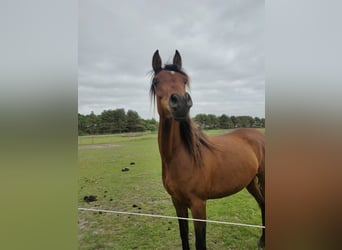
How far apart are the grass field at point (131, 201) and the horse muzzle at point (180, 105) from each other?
0.61ft

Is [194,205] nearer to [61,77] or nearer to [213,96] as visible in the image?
[213,96]

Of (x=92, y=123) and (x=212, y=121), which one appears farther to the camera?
(x=92, y=123)

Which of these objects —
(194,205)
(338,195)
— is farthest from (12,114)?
(338,195)

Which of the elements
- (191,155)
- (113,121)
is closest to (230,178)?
(191,155)

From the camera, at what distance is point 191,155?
64.9 inches

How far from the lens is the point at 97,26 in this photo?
5.90 feet

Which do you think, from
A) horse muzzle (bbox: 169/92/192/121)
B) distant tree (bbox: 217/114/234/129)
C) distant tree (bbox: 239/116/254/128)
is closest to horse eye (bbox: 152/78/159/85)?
horse muzzle (bbox: 169/92/192/121)

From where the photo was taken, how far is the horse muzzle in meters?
1.59

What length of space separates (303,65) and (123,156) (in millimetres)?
1135

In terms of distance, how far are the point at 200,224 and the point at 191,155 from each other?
39 cm

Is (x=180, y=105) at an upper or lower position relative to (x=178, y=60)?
lower

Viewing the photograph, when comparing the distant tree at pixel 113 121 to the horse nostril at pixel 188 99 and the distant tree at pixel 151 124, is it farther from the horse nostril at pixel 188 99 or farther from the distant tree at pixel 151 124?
the horse nostril at pixel 188 99

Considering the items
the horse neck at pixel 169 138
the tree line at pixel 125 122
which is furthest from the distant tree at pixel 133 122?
the horse neck at pixel 169 138

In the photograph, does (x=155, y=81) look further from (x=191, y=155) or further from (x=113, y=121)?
(x=191, y=155)
